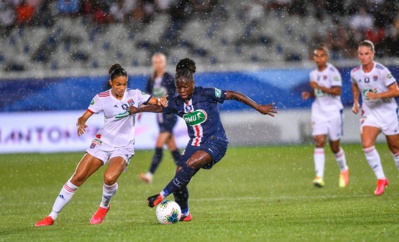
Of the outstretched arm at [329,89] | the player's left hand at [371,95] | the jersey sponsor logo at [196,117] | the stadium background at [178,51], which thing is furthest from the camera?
the stadium background at [178,51]

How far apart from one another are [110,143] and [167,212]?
1074mm

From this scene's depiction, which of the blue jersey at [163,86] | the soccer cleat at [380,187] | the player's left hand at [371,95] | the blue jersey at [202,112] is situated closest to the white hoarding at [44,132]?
the blue jersey at [163,86]

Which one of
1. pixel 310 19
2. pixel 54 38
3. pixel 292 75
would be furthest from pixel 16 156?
pixel 310 19

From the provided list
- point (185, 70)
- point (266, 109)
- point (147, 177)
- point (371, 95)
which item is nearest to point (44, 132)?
point (147, 177)

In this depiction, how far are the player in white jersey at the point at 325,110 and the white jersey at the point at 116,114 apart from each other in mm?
4248

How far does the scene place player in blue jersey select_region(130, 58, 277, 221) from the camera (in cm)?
859

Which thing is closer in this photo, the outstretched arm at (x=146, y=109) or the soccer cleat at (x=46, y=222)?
the soccer cleat at (x=46, y=222)

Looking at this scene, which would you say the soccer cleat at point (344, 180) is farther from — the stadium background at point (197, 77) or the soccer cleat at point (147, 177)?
the soccer cleat at point (147, 177)

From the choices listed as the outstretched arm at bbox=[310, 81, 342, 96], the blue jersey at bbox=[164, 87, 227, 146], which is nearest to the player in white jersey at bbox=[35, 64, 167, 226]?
the blue jersey at bbox=[164, 87, 227, 146]

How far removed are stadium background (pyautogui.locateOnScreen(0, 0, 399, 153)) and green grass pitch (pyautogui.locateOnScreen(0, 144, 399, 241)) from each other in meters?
0.82

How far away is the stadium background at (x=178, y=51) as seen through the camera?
19312 mm

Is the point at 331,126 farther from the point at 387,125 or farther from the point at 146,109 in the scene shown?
the point at 146,109

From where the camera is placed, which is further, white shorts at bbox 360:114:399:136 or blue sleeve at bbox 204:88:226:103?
white shorts at bbox 360:114:399:136

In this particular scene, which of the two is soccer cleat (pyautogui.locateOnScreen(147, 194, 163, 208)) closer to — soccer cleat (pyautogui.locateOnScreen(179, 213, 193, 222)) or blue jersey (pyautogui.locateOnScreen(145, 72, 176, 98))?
soccer cleat (pyautogui.locateOnScreen(179, 213, 193, 222))
